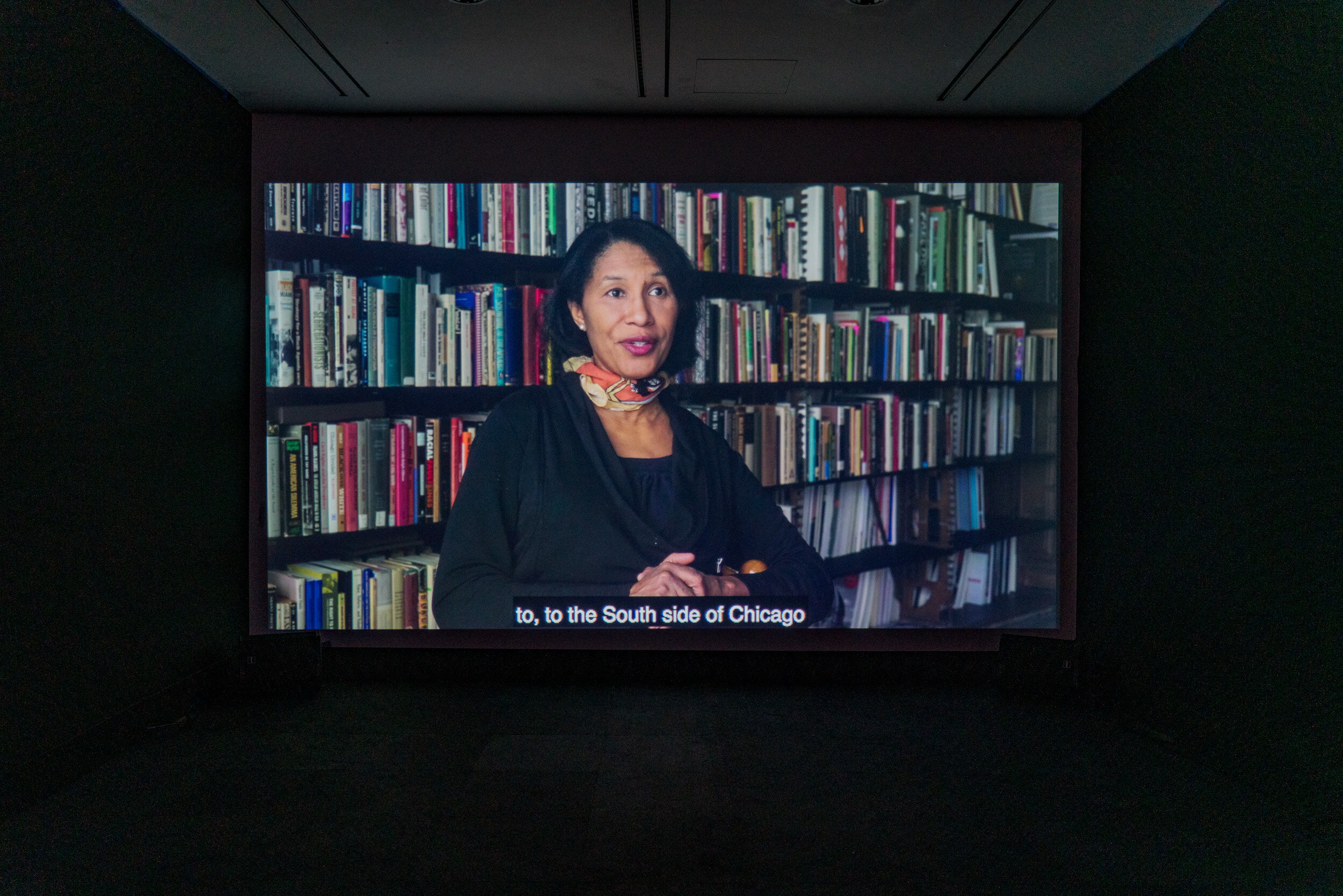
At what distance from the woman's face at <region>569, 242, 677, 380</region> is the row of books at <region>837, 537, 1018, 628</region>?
1272 millimetres

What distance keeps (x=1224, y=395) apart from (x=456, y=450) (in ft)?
9.19

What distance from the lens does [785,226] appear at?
3471 mm

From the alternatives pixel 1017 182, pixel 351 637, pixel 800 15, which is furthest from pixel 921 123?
pixel 351 637

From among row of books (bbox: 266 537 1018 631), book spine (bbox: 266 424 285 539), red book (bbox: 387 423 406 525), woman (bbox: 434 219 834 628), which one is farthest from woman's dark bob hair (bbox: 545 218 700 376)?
book spine (bbox: 266 424 285 539)

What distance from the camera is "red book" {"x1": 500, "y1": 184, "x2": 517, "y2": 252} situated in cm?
345

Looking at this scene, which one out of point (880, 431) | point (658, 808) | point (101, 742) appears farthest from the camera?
point (880, 431)

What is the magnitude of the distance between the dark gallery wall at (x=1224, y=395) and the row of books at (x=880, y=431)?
32 cm

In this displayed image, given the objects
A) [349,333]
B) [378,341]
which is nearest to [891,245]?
[378,341]

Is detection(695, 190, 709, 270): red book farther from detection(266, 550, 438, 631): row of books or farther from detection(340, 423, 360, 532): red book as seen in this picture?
detection(266, 550, 438, 631): row of books

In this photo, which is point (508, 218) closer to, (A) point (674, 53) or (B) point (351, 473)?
(A) point (674, 53)

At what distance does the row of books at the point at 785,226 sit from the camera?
11.3 feet

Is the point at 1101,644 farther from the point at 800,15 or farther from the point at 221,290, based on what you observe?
the point at 221,290

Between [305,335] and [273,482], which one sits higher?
[305,335]

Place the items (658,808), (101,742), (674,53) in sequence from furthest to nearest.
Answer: (674,53)
(101,742)
(658,808)
